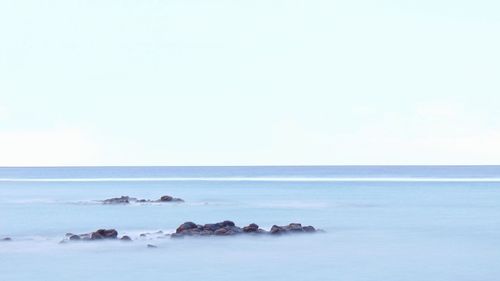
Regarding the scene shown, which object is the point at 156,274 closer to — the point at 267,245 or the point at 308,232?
the point at 267,245

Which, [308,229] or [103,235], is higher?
[308,229]

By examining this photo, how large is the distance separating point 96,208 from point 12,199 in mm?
15826

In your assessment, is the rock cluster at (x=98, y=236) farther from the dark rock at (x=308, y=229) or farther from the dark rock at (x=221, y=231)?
the dark rock at (x=308, y=229)

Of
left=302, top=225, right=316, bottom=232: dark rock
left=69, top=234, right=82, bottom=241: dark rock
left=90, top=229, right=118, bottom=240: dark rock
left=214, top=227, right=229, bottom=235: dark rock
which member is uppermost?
left=302, top=225, right=316, bottom=232: dark rock

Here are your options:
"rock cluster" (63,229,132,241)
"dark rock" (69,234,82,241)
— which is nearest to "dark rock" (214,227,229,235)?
"rock cluster" (63,229,132,241)

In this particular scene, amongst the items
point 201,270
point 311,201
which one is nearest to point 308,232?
point 201,270

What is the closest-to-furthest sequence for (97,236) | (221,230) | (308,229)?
(97,236)
(221,230)
(308,229)

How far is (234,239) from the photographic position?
31.3 metres

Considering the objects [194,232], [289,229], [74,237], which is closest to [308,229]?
[289,229]

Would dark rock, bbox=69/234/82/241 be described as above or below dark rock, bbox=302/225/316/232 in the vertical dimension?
below

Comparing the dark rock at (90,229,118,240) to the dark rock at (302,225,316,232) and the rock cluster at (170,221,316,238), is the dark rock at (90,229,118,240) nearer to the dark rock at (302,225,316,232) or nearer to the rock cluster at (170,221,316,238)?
the rock cluster at (170,221,316,238)

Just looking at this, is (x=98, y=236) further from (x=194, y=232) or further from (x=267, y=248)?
(x=267, y=248)

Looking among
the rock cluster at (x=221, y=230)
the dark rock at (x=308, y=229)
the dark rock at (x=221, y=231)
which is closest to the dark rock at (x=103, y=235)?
the rock cluster at (x=221, y=230)

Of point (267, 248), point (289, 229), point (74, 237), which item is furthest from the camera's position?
point (289, 229)
